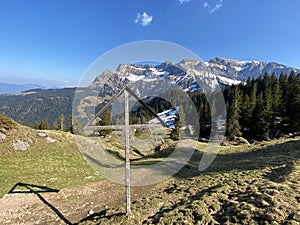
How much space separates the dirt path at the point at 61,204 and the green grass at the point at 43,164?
5.32 feet

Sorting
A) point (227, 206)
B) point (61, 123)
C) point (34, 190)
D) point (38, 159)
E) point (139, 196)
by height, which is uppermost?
point (227, 206)

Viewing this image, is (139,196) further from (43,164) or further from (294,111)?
(294,111)

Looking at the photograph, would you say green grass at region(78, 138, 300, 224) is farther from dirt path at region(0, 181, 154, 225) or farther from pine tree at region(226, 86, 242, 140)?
pine tree at region(226, 86, 242, 140)

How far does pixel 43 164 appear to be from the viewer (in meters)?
21.6

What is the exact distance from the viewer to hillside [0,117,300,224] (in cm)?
893

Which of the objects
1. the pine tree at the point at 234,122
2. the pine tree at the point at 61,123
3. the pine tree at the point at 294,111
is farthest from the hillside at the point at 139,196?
the pine tree at the point at 61,123

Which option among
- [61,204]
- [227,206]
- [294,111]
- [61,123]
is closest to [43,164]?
[61,204]

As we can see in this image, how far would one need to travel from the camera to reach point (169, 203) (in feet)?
37.9

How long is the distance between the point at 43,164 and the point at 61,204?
9594 millimetres

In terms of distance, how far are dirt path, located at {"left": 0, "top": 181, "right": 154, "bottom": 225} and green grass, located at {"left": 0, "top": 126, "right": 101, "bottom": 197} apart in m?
1.62

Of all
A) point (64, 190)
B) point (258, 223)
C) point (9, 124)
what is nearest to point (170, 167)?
point (64, 190)

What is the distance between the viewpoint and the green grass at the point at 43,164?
17.8 m

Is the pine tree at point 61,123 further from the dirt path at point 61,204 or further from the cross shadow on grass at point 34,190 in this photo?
the dirt path at point 61,204

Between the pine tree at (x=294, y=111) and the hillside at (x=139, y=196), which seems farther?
the pine tree at (x=294, y=111)
